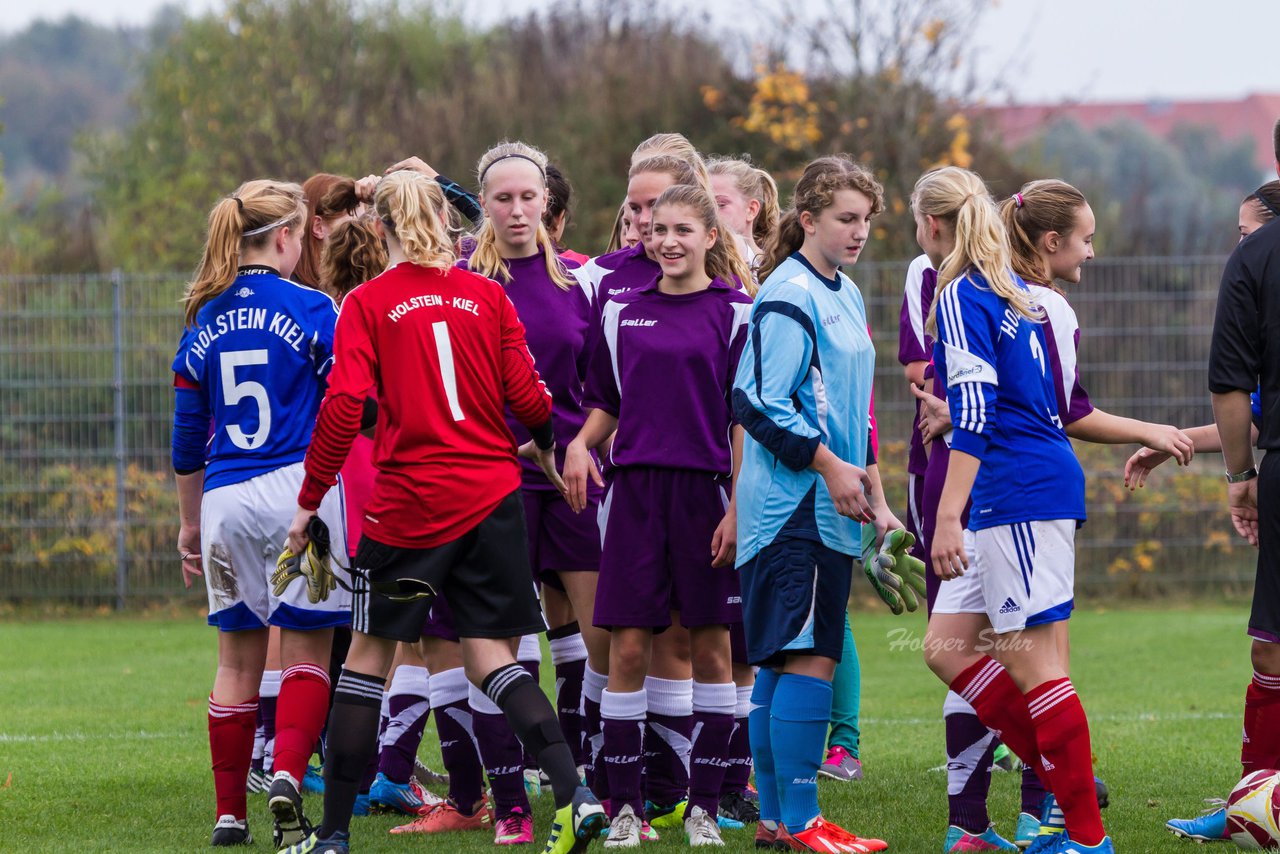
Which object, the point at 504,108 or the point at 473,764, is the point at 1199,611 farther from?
the point at 504,108

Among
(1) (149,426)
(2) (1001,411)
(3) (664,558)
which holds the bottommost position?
(1) (149,426)

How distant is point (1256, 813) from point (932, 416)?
5.31 ft

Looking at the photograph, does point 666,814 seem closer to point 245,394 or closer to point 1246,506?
point 245,394

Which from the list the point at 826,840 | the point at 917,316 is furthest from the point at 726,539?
the point at 917,316

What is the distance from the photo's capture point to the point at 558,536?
541cm

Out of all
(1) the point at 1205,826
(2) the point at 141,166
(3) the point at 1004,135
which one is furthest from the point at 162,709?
(2) the point at 141,166

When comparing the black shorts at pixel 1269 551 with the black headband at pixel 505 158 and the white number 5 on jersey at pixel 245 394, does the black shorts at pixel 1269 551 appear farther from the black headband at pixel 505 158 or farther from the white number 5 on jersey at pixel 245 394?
the white number 5 on jersey at pixel 245 394

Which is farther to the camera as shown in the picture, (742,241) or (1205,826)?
(742,241)

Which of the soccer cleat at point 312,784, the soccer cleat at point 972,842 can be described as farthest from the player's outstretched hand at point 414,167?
the soccer cleat at point 972,842

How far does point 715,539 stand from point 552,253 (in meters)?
1.34

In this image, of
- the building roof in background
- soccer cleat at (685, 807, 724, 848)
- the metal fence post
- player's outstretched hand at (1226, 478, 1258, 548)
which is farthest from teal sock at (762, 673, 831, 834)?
the building roof in background

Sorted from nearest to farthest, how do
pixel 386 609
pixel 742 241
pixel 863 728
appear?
pixel 386 609 < pixel 742 241 < pixel 863 728

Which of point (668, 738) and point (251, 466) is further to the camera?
point (668, 738)

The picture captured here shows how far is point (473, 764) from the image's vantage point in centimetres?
536
